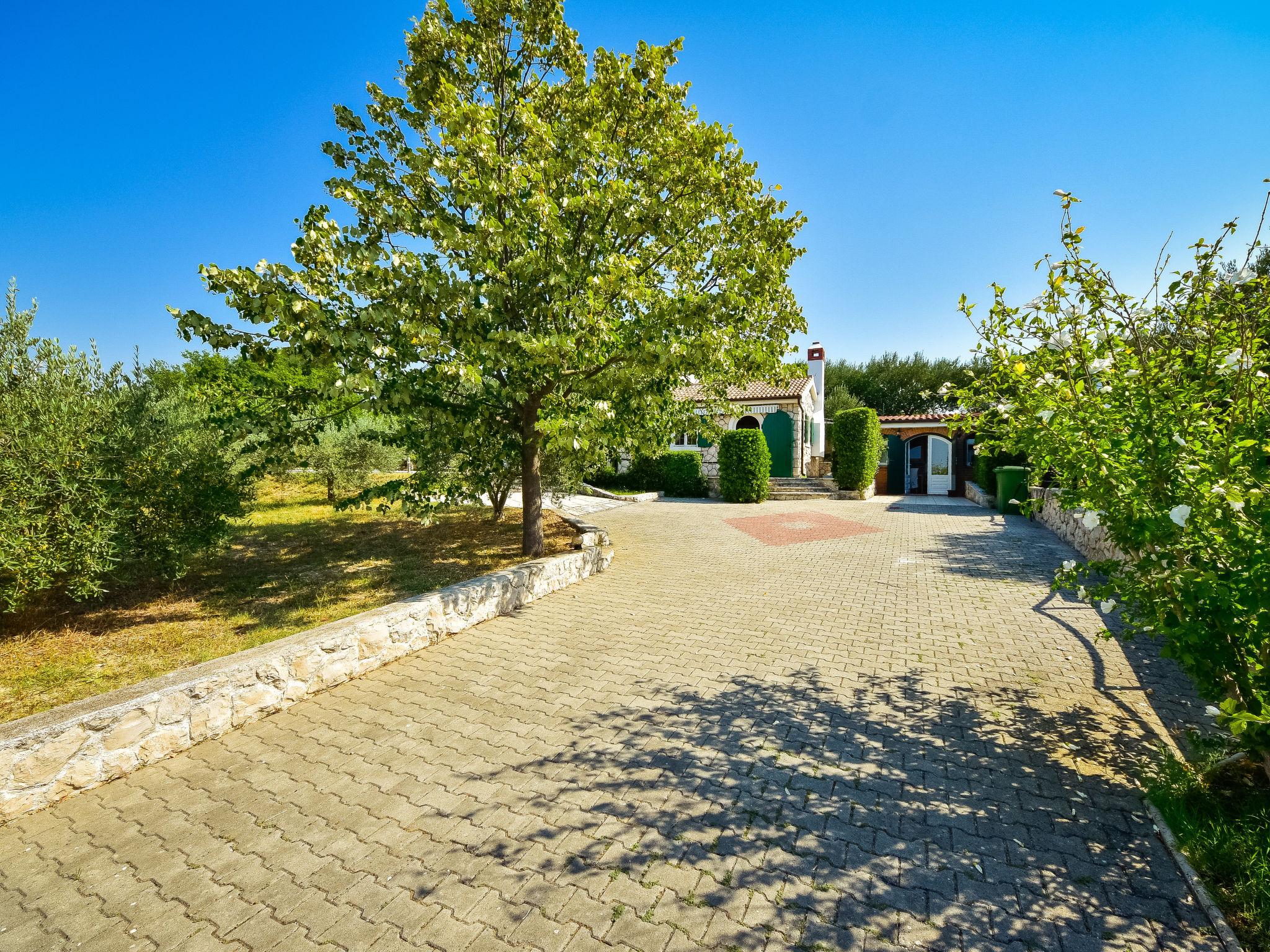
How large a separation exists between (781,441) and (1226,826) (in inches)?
791

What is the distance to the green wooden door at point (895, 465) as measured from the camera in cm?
2312

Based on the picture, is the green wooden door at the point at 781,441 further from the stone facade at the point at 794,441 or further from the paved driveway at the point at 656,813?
the paved driveway at the point at 656,813

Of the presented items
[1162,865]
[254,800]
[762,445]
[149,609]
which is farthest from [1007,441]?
[762,445]

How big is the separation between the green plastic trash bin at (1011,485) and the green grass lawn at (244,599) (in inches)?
532

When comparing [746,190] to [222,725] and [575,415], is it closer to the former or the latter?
[575,415]

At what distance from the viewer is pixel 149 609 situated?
22.2ft

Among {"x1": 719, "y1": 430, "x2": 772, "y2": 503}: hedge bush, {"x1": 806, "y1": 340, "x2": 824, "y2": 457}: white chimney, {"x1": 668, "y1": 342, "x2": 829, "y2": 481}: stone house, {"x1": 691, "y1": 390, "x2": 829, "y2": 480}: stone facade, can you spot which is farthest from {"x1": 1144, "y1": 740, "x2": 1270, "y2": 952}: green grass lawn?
{"x1": 806, "y1": 340, "x2": 824, "y2": 457}: white chimney

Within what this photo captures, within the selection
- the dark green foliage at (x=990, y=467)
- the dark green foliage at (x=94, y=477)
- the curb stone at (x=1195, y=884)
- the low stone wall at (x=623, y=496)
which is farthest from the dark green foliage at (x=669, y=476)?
the curb stone at (x=1195, y=884)

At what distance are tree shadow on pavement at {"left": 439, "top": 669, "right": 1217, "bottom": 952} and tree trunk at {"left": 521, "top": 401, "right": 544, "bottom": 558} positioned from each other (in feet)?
17.4

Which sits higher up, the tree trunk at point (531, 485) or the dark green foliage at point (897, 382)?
the dark green foliage at point (897, 382)

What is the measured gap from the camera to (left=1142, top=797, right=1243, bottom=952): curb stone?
236cm

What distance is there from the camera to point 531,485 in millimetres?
9375

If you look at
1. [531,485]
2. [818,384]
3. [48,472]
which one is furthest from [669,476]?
[48,472]

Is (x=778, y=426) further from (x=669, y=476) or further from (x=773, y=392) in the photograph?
(x=669, y=476)
